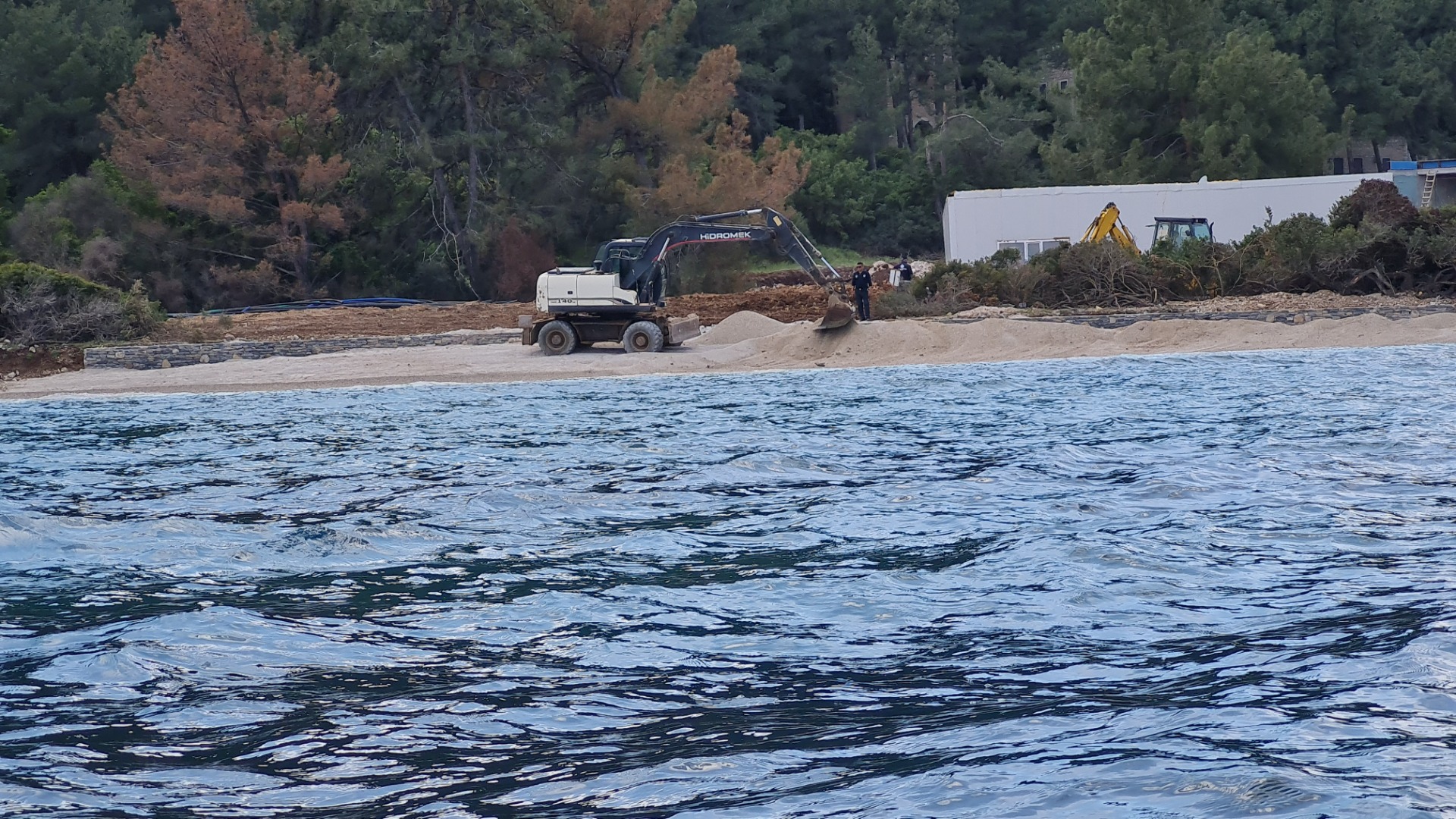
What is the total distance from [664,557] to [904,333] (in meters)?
19.6

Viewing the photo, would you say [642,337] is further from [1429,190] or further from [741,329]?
[1429,190]

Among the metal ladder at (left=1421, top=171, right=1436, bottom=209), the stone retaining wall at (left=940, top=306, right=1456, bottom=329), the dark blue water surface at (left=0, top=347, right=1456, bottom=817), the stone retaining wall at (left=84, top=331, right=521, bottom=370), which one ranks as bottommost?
the dark blue water surface at (left=0, top=347, right=1456, bottom=817)

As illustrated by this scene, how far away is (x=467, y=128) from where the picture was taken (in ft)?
161

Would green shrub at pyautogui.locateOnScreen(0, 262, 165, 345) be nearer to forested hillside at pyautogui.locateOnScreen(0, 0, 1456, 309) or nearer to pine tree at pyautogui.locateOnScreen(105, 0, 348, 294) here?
pine tree at pyautogui.locateOnScreen(105, 0, 348, 294)

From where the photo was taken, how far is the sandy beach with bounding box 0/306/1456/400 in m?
28.3

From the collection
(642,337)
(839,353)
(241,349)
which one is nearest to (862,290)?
(839,353)

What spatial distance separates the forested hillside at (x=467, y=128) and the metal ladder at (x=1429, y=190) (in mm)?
Answer: 11564

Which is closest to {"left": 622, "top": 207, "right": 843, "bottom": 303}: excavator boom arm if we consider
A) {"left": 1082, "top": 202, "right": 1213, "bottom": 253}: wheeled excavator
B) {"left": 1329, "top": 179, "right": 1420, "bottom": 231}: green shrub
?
{"left": 1082, "top": 202, "right": 1213, "bottom": 253}: wheeled excavator

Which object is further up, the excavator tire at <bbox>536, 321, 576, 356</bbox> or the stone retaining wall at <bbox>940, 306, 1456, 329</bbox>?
the excavator tire at <bbox>536, 321, 576, 356</bbox>

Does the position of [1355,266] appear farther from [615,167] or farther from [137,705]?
[137,705]

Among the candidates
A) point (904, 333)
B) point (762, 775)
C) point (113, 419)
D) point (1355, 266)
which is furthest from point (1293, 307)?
point (762, 775)

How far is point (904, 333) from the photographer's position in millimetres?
29750

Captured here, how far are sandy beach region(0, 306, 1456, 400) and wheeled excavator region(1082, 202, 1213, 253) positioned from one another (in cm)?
748

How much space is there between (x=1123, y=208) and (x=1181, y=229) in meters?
3.30
